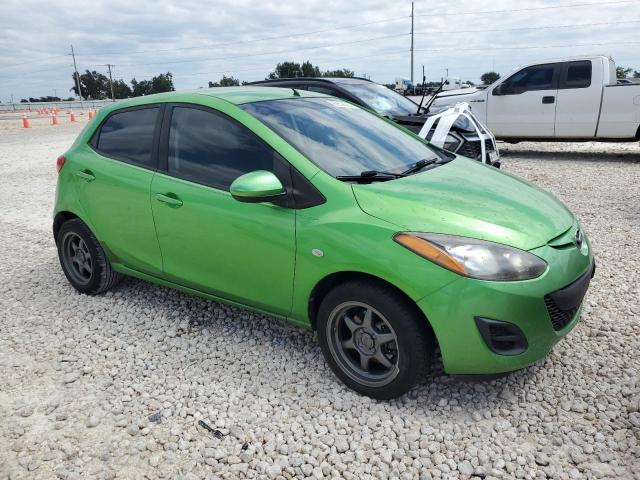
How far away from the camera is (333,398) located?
278 cm

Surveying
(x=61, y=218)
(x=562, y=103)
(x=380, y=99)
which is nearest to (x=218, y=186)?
(x=61, y=218)

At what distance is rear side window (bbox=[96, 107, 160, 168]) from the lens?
3510 millimetres

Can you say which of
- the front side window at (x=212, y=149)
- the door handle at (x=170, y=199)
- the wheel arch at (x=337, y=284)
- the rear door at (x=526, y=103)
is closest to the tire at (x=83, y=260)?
the door handle at (x=170, y=199)

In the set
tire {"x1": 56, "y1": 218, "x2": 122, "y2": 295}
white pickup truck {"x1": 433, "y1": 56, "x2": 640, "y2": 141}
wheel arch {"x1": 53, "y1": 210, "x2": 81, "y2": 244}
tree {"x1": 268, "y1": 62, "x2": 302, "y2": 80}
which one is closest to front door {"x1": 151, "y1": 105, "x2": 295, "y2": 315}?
tire {"x1": 56, "y1": 218, "x2": 122, "y2": 295}

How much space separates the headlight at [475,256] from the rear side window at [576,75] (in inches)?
341

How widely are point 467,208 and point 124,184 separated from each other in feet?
7.61

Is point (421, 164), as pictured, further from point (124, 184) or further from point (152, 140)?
point (124, 184)

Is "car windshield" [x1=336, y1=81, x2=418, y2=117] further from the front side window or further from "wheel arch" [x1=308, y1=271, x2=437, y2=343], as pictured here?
"wheel arch" [x1=308, y1=271, x2=437, y2=343]

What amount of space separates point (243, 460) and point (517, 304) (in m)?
1.46

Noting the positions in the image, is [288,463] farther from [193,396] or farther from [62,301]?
[62,301]

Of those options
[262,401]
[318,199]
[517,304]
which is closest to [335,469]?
[262,401]

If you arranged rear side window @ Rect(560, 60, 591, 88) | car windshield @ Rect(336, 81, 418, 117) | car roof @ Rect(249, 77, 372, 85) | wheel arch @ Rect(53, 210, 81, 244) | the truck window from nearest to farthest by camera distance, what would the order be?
wheel arch @ Rect(53, 210, 81, 244), car windshield @ Rect(336, 81, 418, 117), car roof @ Rect(249, 77, 372, 85), rear side window @ Rect(560, 60, 591, 88), the truck window

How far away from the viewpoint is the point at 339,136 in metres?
3.18

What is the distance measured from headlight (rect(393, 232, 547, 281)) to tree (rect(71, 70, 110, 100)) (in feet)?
303
